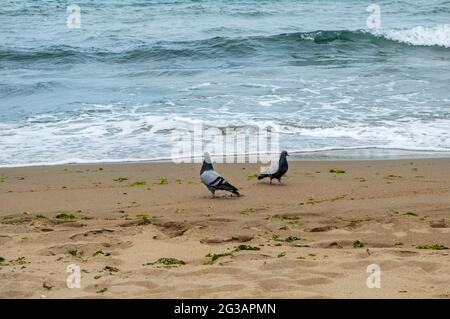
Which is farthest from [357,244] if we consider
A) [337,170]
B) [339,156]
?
[339,156]

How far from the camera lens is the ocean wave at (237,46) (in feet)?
64.0

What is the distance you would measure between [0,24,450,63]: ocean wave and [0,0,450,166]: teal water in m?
0.06

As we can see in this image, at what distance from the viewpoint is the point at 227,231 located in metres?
5.94

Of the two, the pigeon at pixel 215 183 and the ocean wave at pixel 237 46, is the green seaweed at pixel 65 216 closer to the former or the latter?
the pigeon at pixel 215 183

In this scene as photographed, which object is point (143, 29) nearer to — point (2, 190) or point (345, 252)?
point (2, 190)

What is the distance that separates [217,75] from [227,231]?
36.1 ft

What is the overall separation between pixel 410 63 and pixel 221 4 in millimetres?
11910

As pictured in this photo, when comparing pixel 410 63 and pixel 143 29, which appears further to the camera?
pixel 143 29

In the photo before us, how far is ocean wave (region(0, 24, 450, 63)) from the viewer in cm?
1950

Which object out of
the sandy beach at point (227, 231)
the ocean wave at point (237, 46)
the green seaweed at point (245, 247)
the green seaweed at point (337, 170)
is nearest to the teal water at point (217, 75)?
the ocean wave at point (237, 46)

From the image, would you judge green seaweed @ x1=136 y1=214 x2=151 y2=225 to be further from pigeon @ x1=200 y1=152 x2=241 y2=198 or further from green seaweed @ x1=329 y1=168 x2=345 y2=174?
green seaweed @ x1=329 y1=168 x2=345 y2=174

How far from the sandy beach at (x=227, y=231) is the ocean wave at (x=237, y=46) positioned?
35.8 feet

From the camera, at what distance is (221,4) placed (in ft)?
93.1
